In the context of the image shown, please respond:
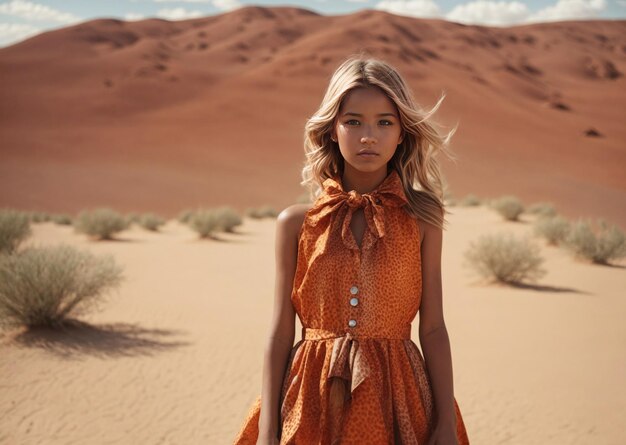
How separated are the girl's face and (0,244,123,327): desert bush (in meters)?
6.20

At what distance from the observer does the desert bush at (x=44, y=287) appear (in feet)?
23.8

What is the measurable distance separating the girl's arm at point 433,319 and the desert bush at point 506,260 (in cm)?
855

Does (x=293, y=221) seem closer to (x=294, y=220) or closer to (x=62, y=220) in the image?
(x=294, y=220)

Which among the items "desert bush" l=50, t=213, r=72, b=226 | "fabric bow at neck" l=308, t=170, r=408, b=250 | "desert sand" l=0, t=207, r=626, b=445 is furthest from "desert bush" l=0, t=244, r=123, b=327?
"desert bush" l=50, t=213, r=72, b=226

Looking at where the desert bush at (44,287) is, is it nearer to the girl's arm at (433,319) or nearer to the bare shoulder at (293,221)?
the bare shoulder at (293,221)

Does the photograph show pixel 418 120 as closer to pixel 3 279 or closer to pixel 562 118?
pixel 3 279

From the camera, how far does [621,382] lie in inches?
237

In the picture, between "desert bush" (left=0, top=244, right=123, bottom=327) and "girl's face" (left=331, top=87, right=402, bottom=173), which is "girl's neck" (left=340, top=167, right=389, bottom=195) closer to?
"girl's face" (left=331, top=87, right=402, bottom=173)

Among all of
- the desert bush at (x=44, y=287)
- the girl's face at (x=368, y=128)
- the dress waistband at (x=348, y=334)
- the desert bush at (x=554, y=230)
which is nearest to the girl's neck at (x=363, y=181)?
the girl's face at (x=368, y=128)

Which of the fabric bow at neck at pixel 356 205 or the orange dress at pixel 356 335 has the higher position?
the fabric bow at neck at pixel 356 205

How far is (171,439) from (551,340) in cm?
465

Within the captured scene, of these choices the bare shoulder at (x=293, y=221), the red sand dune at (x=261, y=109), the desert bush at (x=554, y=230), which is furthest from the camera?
the red sand dune at (x=261, y=109)

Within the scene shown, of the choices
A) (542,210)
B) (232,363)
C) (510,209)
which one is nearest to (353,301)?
(232,363)

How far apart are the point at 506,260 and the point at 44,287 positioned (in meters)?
6.99
